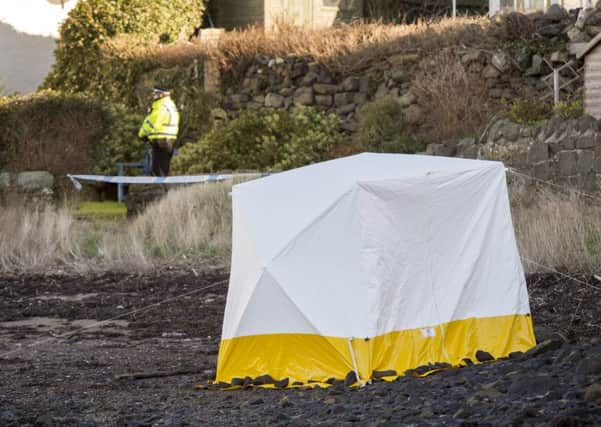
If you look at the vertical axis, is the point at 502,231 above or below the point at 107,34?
below

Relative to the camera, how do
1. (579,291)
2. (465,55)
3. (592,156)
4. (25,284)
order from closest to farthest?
(579,291)
(25,284)
(592,156)
(465,55)

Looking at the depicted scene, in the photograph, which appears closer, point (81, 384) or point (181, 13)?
point (81, 384)

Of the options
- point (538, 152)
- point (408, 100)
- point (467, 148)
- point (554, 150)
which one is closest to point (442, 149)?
point (467, 148)

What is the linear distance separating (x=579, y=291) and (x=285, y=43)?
15.0 metres

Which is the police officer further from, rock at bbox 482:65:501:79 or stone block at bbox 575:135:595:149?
stone block at bbox 575:135:595:149

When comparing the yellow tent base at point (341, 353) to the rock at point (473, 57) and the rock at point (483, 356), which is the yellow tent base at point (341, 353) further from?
the rock at point (473, 57)

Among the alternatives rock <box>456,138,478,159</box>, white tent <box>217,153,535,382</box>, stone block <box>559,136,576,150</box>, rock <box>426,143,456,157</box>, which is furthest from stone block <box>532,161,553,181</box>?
white tent <box>217,153,535,382</box>

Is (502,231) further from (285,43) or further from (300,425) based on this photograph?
(285,43)

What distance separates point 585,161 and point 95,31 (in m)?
13.5

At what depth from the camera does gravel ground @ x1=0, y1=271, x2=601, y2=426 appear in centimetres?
639

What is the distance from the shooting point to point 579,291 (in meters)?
11.1

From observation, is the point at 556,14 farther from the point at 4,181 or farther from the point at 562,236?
the point at 562,236

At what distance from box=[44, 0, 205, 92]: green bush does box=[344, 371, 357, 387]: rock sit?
63.4ft

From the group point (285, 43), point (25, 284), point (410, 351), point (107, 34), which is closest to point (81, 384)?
point (410, 351)
